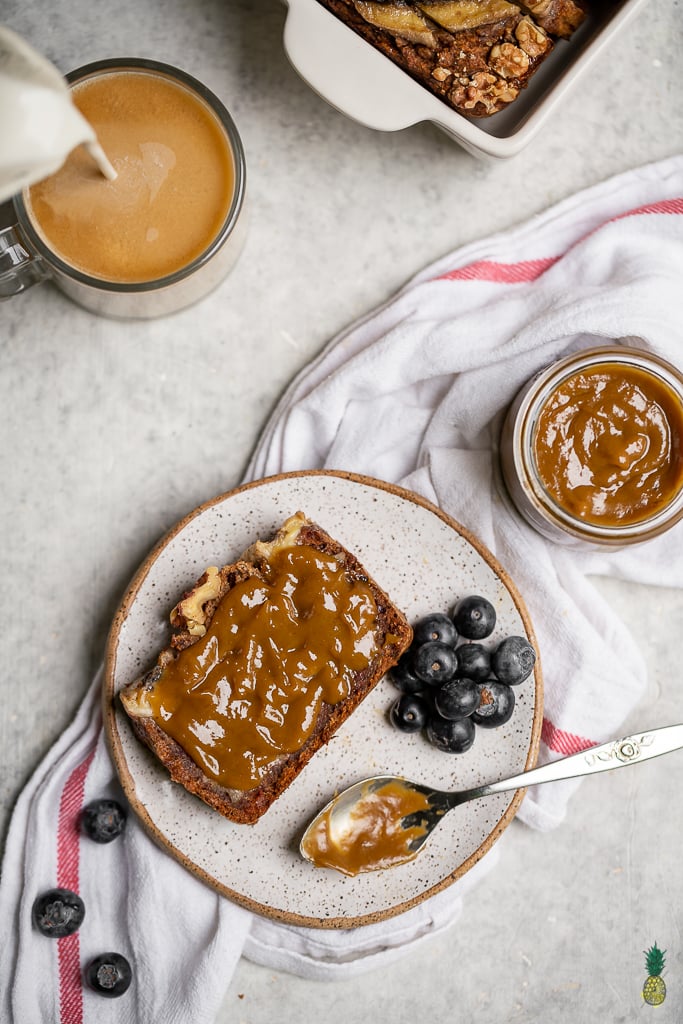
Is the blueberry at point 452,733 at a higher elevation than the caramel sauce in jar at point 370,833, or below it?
higher

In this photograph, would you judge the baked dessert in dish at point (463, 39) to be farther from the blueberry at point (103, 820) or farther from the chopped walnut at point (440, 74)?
the blueberry at point (103, 820)

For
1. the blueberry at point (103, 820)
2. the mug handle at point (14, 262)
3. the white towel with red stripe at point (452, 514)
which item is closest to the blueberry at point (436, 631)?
the white towel with red stripe at point (452, 514)

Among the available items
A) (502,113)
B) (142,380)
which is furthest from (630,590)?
(142,380)

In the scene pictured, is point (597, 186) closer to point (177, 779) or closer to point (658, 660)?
point (658, 660)

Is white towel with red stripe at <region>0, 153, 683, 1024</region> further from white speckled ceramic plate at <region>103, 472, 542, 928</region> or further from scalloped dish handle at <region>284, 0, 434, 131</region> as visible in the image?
scalloped dish handle at <region>284, 0, 434, 131</region>

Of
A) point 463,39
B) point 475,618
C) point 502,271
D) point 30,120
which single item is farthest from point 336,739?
point 463,39
